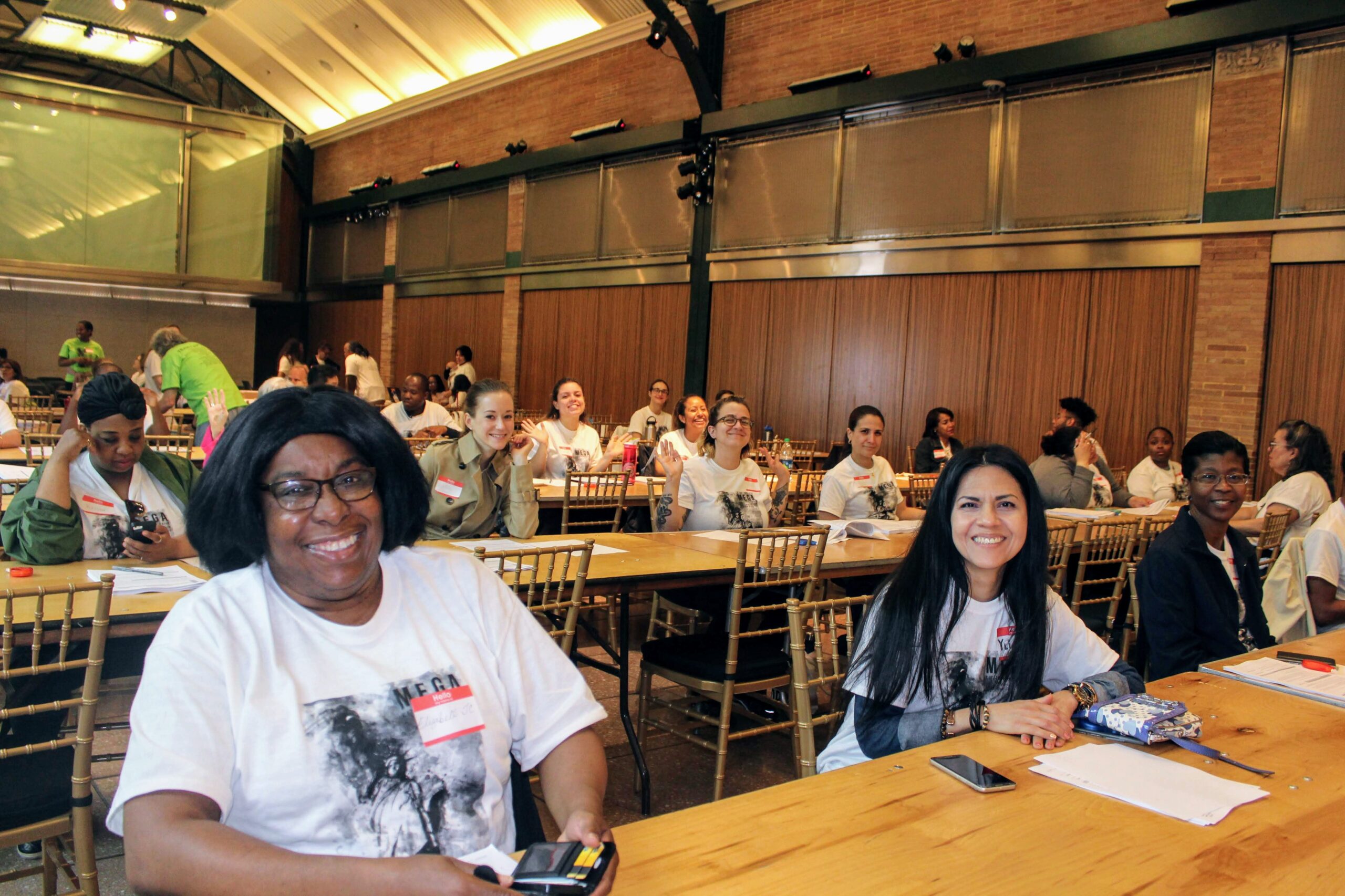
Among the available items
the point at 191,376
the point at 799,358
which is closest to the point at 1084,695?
the point at 191,376

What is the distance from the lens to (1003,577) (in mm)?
2184

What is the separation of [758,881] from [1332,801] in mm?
1030

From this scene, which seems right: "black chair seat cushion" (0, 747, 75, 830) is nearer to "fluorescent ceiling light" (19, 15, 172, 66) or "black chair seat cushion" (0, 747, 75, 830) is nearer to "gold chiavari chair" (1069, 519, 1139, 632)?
"gold chiavari chair" (1069, 519, 1139, 632)

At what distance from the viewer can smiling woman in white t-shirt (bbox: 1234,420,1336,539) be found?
5.23 m

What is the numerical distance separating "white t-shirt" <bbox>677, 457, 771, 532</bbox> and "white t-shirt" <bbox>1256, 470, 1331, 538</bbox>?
2720 millimetres

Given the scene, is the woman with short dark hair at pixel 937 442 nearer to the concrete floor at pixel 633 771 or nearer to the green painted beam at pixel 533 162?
the concrete floor at pixel 633 771

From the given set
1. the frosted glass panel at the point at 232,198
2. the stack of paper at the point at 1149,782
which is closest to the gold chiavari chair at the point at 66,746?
the stack of paper at the point at 1149,782

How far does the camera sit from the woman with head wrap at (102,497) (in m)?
3.07

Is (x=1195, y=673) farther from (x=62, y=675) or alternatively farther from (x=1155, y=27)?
(x=1155, y=27)

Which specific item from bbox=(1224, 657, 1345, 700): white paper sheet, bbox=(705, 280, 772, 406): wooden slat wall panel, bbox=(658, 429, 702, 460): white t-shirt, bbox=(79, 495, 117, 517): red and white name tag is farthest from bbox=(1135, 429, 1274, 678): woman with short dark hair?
bbox=(705, 280, 772, 406): wooden slat wall panel

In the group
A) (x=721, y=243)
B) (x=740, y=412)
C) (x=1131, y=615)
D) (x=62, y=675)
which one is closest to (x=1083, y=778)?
(x=62, y=675)

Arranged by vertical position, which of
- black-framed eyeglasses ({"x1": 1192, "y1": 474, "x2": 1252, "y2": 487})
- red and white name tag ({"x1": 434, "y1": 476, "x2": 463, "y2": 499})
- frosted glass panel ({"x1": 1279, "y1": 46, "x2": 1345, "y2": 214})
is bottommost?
red and white name tag ({"x1": 434, "y1": 476, "x2": 463, "y2": 499})

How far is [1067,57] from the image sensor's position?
8.28m

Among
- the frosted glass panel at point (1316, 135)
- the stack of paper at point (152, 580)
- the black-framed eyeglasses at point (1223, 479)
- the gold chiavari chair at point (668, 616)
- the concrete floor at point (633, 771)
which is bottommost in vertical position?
the concrete floor at point (633, 771)
